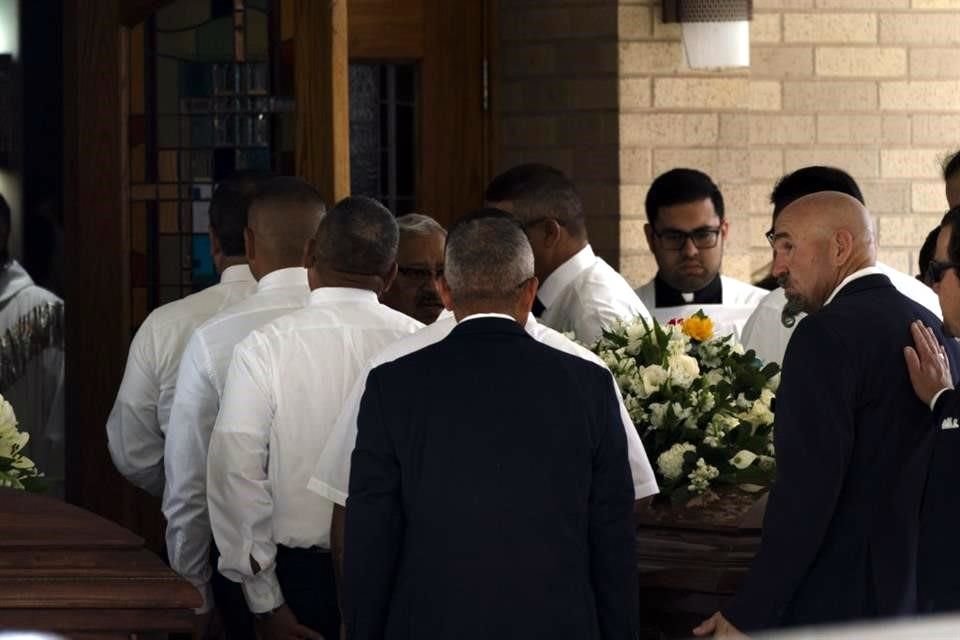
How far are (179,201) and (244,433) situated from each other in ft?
6.64

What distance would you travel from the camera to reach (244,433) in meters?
4.77

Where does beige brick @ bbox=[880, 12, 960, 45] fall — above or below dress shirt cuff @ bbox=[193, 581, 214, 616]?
above

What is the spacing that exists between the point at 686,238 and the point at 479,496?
3.13 meters

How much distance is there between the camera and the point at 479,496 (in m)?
3.87

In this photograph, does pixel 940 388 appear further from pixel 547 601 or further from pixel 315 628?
pixel 315 628

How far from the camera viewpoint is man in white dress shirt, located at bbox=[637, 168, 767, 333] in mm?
6820

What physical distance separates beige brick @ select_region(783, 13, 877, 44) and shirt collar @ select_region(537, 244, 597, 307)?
2.76m

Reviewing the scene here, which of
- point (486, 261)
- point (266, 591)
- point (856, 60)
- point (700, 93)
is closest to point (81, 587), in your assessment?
point (486, 261)

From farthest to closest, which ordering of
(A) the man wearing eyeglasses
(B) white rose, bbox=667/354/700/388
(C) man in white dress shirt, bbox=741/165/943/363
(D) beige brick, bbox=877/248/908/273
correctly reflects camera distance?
(D) beige brick, bbox=877/248/908/273
(C) man in white dress shirt, bbox=741/165/943/363
(A) the man wearing eyeglasses
(B) white rose, bbox=667/354/700/388

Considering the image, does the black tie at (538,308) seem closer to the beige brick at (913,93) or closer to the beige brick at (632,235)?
the beige brick at (632,235)

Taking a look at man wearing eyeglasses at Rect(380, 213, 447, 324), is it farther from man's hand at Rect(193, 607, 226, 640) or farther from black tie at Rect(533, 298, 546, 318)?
man's hand at Rect(193, 607, 226, 640)

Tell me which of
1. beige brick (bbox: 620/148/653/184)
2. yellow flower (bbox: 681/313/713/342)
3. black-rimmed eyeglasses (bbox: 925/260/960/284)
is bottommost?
yellow flower (bbox: 681/313/713/342)

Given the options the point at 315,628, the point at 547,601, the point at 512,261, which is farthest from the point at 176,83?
the point at 547,601

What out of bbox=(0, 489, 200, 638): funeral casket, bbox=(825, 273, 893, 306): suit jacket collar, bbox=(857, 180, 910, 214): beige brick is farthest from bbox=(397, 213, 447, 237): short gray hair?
bbox=(857, 180, 910, 214): beige brick
